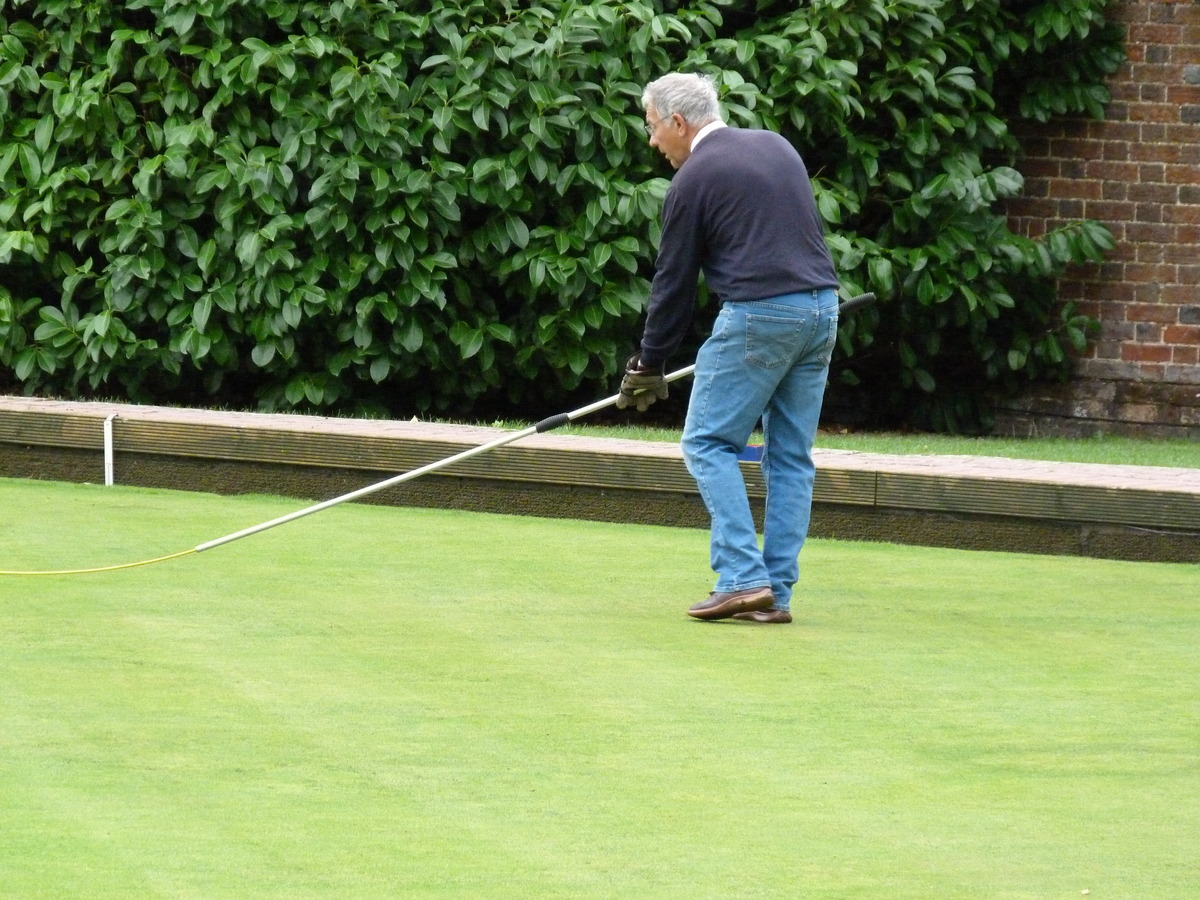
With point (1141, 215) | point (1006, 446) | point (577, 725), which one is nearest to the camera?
point (577, 725)

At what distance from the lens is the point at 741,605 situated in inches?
238

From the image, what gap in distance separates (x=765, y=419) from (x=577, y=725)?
192 centimetres

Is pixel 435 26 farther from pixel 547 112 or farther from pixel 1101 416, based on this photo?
pixel 1101 416

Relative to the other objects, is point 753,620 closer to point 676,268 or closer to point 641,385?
point 641,385

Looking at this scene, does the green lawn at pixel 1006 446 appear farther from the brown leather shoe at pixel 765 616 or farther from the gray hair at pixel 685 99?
the gray hair at pixel 685 99

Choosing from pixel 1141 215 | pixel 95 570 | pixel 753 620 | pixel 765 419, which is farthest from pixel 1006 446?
pixel 95 570

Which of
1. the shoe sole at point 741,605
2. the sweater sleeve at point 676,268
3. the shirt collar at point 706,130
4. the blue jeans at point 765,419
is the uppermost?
the shirt collar at point 706,130

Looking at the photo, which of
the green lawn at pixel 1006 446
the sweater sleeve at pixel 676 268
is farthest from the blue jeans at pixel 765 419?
the green lawn at pixel 1006 446

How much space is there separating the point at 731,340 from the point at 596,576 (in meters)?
1.15

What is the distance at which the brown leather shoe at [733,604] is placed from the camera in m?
6.05

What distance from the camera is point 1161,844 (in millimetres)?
3828

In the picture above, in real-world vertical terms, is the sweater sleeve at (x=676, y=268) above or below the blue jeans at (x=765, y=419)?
above

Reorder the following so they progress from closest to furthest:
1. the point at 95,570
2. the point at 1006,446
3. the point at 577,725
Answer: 1. the point at 577,725
2. the point at 95,570
3. the point at 1006,446

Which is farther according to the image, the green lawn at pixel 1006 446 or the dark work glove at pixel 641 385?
the green lawn at pixel 1006 446
